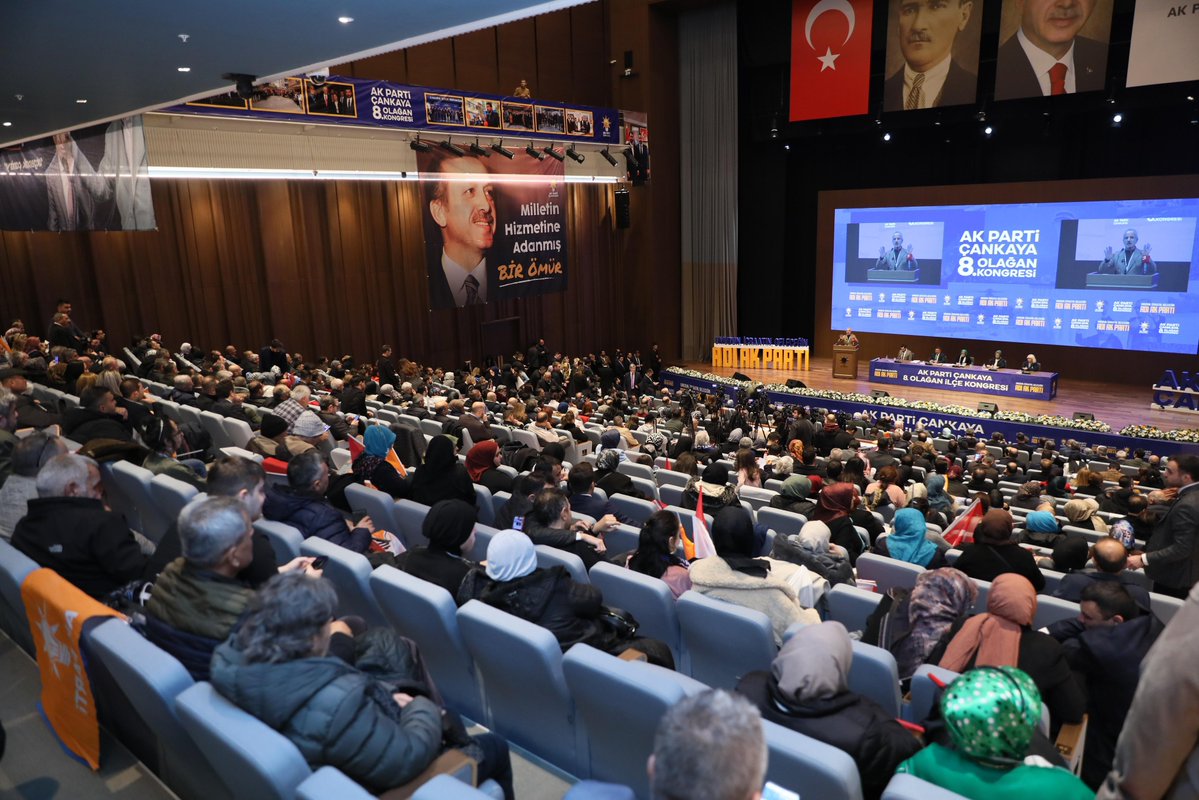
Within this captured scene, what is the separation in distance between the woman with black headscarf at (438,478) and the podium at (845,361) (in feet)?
48.4

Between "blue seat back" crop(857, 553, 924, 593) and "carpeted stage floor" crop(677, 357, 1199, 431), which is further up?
"blue seat back" crop(857, 553, 924, 593)

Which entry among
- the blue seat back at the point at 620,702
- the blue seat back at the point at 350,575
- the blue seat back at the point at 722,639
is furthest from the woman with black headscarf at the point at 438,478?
the blue seat back at the point at 620,702

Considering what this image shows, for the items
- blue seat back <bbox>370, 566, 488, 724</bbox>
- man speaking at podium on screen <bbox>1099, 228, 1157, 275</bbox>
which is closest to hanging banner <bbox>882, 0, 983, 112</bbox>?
man speaking at podium on screen <bbox>1099, 228, 1157, 275</bbox>

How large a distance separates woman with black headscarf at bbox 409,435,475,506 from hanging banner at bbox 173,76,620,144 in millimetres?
6041

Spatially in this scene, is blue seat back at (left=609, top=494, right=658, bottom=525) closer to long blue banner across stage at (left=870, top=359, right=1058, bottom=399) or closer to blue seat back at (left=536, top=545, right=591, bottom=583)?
blue seat back at (left=536, top=545, right=591, bottom=583)

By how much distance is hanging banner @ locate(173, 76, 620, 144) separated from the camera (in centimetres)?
1059

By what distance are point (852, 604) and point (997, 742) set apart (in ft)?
5.76

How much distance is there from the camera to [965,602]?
3.03 meters

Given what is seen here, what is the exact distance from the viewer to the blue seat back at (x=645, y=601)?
3121 millimetres

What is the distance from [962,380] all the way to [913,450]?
324 inches

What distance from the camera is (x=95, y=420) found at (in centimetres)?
498

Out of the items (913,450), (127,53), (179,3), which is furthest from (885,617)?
(913,450)

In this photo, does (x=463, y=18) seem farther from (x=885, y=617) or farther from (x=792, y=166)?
(x=792, y=166)

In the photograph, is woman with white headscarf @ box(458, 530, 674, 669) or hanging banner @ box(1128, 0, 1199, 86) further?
hanging banner @ box(1128, 0, 1199, 86)
